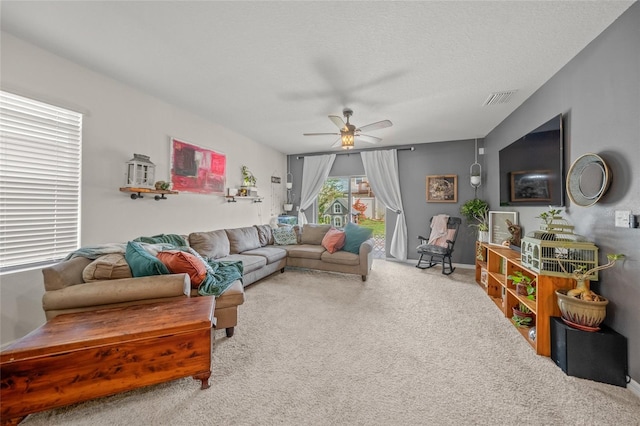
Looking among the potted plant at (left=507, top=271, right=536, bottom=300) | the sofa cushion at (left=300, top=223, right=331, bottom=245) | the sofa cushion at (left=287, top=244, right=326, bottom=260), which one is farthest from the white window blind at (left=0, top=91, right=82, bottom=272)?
the potted plant at (left=507, top=271, right=536, bottom=300)

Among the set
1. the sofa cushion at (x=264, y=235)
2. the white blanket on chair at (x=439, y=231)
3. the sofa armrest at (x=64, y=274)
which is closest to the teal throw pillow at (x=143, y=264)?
the sofa armrest at (x=64, y=274)

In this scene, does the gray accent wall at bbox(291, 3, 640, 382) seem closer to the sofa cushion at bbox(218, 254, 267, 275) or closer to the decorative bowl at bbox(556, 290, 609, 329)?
the decorative bowl at bbox(556, 290, 609, 329)

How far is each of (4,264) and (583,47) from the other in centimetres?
510

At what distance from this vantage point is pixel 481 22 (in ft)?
5.64

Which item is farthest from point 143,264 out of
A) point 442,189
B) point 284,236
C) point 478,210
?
point 442,189

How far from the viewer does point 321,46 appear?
6.48 ft

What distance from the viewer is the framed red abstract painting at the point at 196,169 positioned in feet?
10.8

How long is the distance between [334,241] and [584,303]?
288 centimetres

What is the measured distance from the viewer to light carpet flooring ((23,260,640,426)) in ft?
4.39

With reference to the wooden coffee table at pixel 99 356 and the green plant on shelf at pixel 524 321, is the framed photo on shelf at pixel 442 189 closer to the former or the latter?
the green plant on shelf at pixel 524 321

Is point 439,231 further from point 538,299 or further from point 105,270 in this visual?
point 105,270

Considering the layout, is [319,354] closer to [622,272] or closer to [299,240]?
[622,272]

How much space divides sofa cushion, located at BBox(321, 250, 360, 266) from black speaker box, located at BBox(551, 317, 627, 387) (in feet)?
7.89

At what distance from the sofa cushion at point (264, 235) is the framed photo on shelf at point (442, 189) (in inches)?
133
